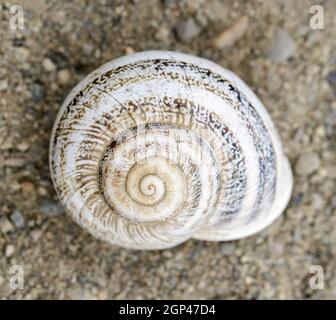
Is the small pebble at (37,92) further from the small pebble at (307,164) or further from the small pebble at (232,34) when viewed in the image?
the small pebble at (307,164)

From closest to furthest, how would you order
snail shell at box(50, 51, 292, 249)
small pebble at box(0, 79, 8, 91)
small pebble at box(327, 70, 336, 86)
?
snail shell at box(50, 51, 292, 249) → small pebble at box(0, 79, 8, 91) → small pebble at box(327, 70, 336, 86)

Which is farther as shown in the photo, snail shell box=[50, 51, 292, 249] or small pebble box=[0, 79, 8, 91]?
small pebble box=[0, 79, 8, 91]

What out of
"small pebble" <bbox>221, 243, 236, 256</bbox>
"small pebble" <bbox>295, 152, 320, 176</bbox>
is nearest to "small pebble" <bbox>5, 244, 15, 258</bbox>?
"small pebble" <bbox>221, 243, 236, 256</bbox>

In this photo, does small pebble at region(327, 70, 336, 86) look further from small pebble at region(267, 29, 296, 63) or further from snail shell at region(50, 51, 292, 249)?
snail shell at region(50, 51, 292, 249)

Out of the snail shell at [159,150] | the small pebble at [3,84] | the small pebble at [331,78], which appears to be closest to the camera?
the snail shell at [159,150]

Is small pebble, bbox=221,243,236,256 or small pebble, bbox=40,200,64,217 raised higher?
small pebble, bbox=40,200,64,217

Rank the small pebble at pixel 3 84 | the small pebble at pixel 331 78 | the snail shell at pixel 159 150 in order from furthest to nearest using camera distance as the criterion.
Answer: the small pebble at pixel 331 78 → the small pebble at pixel 3 84 → the snail shell at pixel 159 150

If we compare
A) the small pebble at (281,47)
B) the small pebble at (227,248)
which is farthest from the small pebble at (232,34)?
the small pebble at (227,248)

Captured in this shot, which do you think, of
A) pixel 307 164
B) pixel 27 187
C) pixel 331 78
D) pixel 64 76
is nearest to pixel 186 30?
pixel 64 76
